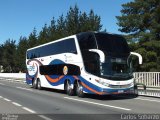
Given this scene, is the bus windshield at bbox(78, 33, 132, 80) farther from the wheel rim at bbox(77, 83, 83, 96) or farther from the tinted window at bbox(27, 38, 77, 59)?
the tinted window at bbox(27, 38, 77, 59)

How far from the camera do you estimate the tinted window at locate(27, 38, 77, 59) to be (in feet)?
80.0

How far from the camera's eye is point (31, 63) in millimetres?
34812

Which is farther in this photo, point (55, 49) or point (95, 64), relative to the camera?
point (55, 49)

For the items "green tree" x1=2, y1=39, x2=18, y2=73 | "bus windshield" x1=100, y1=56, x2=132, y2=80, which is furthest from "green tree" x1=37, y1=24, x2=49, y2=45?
"bus windshield" x1=100, y1=56, x2=132, y2=80

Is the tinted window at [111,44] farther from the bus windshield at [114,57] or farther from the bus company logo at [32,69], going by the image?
the bus company logo at [32,69]

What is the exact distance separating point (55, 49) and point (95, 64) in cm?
702

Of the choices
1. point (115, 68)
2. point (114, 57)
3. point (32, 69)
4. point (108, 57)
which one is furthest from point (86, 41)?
point (32, 69)

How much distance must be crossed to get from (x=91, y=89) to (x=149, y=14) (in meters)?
22.2

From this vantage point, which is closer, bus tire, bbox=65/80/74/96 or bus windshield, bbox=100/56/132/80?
bus windshield, bbox=100/56/132/80

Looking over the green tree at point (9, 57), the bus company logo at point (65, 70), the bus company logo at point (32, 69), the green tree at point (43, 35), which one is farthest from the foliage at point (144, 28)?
the green tree at point (9, 57)

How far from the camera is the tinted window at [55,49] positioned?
24.4 metres

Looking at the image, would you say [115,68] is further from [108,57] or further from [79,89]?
[79,89]

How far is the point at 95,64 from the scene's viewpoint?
70.0 ft

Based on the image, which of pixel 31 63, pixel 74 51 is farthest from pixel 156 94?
pixel 31 63
